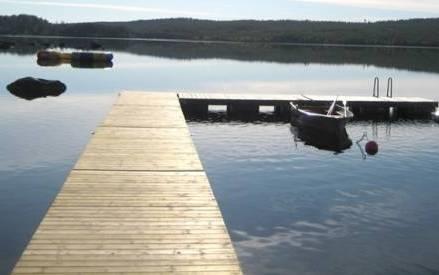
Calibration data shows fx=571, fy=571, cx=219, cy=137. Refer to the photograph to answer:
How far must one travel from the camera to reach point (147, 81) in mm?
52375

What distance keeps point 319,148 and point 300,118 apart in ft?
13.9

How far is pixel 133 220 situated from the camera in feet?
31.6

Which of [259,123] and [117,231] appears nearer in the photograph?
[117,231]

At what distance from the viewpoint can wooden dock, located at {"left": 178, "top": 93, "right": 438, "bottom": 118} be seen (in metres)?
30.8

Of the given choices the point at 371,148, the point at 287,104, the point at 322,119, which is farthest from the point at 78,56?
the point at 371,148

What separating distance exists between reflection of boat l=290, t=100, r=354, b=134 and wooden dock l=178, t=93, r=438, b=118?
9.60ft

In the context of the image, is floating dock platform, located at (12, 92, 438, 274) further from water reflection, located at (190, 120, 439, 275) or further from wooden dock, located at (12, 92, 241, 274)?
water reflection, located at (190, 120, 439, 275)

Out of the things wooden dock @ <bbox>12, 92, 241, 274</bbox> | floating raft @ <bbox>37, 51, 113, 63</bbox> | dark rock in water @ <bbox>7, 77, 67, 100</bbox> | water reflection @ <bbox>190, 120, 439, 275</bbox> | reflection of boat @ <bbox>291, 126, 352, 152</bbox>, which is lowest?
water reflection @ <bbox>190, 120, 439, 275</bbox>

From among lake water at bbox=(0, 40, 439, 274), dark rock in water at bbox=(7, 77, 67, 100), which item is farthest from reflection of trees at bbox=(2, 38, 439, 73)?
lake water at bbox=(0, 40, 439, 274)

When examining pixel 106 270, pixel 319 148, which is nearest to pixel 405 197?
pixel 319 148

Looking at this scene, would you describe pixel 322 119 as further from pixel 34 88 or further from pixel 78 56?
pixel 78 56

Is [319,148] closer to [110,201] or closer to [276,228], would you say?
[276,228]

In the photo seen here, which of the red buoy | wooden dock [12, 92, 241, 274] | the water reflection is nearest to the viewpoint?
→ wooden dock [12, 92, 241, 274]

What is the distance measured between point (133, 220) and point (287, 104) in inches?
880
